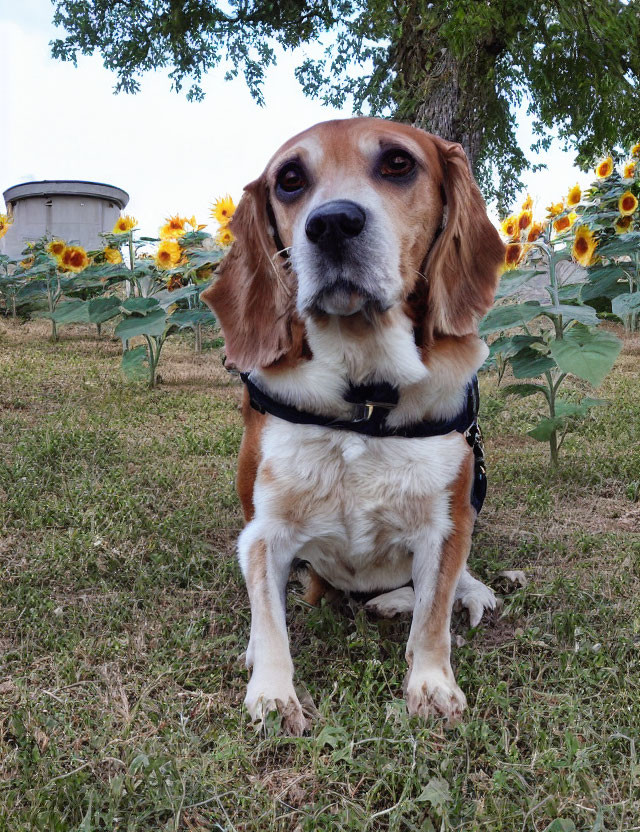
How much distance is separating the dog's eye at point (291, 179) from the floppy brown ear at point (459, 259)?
39 centimetres

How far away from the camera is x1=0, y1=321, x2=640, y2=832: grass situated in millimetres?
1485

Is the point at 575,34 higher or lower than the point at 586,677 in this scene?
higher

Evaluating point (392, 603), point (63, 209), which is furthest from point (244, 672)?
point (63, 209)

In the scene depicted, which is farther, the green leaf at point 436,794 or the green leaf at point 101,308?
the green leaf at point 101,308

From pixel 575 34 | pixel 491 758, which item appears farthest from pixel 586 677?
pixel 575 34

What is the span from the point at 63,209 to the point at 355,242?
13.1 meters

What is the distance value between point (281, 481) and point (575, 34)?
6702 millimetres

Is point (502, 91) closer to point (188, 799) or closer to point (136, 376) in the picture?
point (136, 376)

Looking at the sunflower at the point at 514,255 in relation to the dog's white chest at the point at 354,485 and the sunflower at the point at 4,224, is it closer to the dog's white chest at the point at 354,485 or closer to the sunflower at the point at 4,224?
the dog's white chest at the point at 354,485

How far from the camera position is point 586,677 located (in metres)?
1.90

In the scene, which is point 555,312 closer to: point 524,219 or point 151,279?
point 524,219

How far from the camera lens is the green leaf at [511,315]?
2998mm

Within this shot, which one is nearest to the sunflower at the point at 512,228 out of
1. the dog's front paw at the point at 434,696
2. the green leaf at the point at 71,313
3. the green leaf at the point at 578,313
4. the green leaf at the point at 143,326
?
the green leaf at the point at 578,313

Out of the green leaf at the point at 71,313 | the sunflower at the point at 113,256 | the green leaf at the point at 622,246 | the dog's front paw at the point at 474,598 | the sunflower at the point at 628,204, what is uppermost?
the sunflower at the point at 628,204
